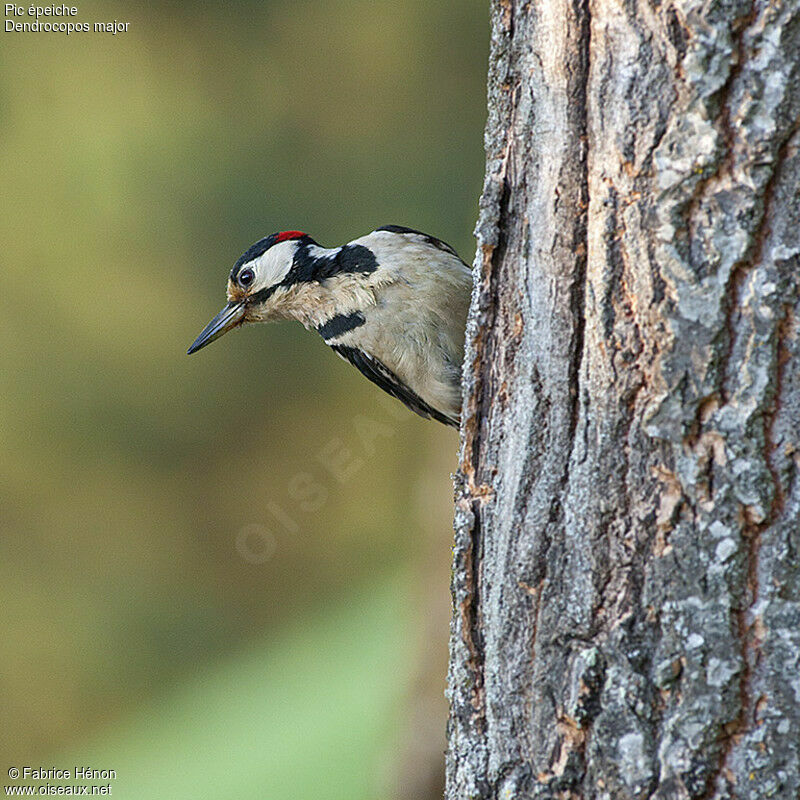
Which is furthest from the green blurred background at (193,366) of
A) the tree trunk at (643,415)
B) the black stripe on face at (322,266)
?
the tree trunk at (643,415)

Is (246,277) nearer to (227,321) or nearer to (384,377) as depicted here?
(227,321)

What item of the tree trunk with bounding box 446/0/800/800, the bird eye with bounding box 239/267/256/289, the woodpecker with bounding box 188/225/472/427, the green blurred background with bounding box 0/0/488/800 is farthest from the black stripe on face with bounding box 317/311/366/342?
the green blurred background with bounding box 0/0/488/800

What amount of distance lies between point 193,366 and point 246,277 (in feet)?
Answer: 10.6

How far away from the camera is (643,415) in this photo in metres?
1.25

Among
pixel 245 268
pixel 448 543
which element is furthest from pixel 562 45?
pixel 448 543

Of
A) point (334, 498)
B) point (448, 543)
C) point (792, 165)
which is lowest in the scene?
point (334, 498)

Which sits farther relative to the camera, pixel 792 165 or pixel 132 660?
pixel 132 660

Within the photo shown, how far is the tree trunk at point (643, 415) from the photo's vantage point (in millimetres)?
1155

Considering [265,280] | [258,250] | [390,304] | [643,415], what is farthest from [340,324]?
[643,415]

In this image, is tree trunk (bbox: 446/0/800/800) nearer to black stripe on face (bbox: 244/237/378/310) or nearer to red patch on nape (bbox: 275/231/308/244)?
black stripe on face (bbox: 244/237/378/310)

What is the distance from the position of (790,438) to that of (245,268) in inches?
77.6

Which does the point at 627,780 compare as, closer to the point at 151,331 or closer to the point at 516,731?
the point at 516,731

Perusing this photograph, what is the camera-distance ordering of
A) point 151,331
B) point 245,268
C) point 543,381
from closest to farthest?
point 543,381
point 245,268
point 151,331

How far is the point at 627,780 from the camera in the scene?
1247 mm
